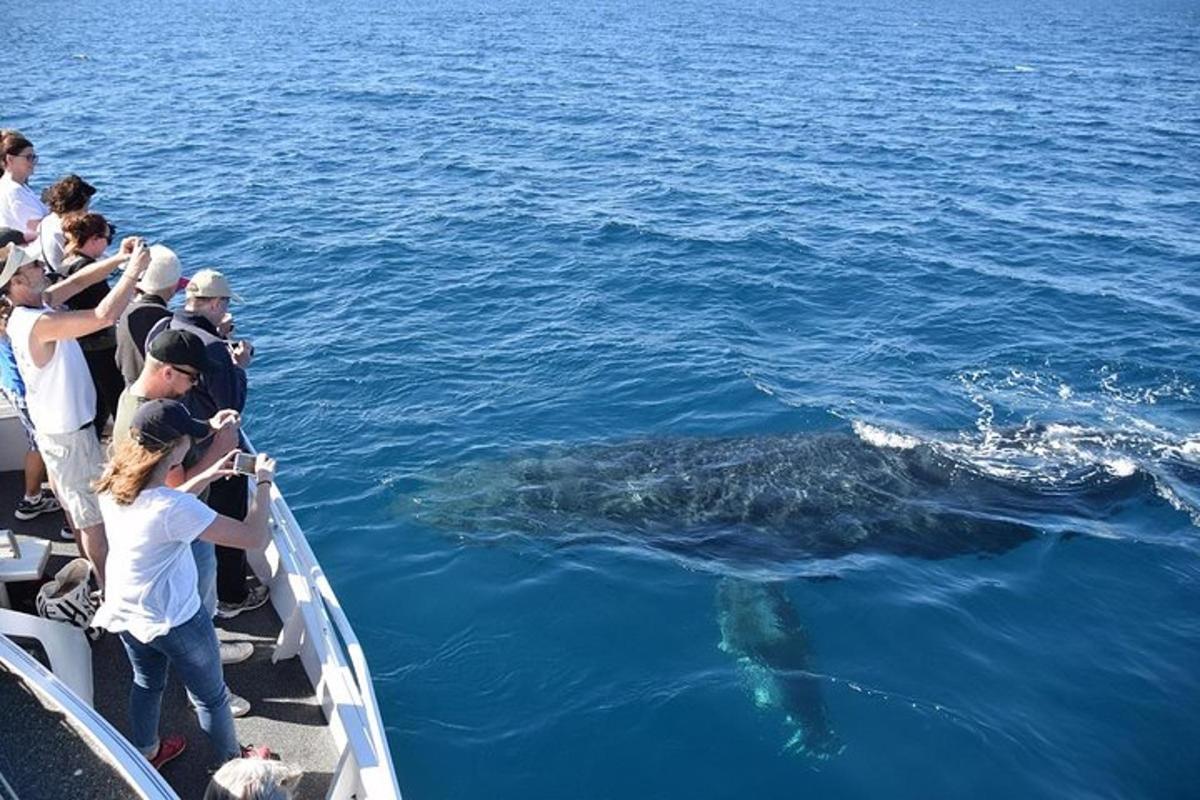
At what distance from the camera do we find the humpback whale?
42.0 feet

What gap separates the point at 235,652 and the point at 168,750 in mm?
1052

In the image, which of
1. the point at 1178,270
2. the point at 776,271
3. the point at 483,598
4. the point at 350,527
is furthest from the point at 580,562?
the point at 1178,270

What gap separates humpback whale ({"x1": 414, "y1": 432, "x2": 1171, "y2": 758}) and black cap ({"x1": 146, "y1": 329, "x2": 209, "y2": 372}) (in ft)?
21.9

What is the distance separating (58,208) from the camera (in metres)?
9.22

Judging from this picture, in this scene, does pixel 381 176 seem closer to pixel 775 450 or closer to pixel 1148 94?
pixel 775 450

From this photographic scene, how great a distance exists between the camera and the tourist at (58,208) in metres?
9.10

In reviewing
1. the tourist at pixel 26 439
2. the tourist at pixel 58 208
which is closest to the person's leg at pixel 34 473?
the tourist at pixel 26 439

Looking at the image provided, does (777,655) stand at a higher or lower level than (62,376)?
lower

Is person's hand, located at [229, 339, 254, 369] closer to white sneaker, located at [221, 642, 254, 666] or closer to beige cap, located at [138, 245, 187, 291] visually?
beige cap, located at [138, 245, 187, 291]

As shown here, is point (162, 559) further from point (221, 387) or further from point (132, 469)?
point (221, 387)

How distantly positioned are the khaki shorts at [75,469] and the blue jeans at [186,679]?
164 centimetres

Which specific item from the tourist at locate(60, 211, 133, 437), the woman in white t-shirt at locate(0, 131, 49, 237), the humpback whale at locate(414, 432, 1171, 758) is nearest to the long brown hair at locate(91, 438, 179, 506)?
the tourist at locate(60, 211, 133, 437)

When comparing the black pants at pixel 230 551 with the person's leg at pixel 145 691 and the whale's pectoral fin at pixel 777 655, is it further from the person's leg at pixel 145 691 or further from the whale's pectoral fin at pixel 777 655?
the whale's pectoral fin at pixel 777 655

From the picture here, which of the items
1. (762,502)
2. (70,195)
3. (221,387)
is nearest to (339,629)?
(221,387)
